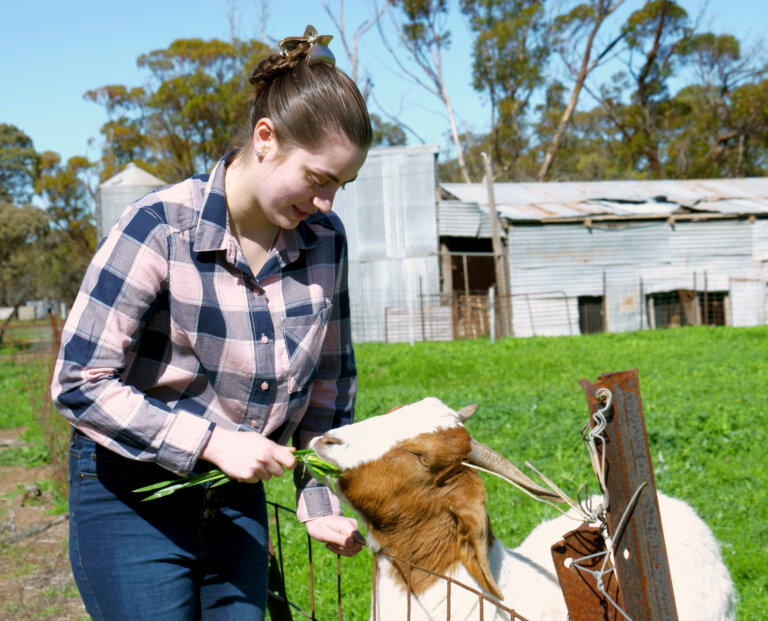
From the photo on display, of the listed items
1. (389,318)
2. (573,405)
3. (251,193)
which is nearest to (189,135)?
(389,318)

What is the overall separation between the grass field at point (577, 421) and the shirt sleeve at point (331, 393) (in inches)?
74.8

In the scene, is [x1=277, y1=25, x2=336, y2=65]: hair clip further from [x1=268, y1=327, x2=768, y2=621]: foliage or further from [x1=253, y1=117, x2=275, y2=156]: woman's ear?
[x1=268, y1=327, x2=768, y2=621]: foliage

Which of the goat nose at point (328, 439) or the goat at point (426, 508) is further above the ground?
the goat nose at point (328, 439)

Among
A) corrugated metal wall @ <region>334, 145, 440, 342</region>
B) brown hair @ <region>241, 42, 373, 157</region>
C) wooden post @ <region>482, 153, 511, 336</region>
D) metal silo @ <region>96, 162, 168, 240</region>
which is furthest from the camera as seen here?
metal silo @ <region>96, 162, 168, 240</region>

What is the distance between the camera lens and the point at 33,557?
5836mm

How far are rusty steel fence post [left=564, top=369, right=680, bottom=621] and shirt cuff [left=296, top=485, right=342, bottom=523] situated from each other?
115 cm

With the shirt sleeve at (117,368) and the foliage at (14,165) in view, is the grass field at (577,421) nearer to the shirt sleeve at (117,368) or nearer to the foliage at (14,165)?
the shirt sleeve at (117,368)

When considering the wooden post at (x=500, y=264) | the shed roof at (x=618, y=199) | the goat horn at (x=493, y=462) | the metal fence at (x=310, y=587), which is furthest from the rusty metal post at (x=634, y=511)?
the shed roof at (x=618, y=199)

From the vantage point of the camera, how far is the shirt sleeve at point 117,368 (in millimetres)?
1954

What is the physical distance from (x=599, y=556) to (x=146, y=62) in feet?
123

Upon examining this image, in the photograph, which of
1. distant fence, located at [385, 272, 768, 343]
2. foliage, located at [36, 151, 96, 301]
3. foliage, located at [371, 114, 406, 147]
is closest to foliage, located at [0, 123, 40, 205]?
foliage, located at [36, 151, 96, 301]

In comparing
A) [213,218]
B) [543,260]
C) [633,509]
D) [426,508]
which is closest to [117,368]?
[213,218]

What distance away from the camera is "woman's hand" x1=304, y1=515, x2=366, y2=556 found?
8.55 feet

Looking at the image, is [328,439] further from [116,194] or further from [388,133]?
[388,133]
